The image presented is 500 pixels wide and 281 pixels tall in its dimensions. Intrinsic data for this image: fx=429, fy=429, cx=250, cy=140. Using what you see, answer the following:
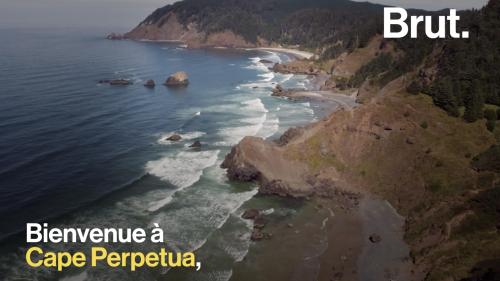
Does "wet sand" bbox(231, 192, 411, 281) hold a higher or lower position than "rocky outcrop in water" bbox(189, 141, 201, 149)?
lower

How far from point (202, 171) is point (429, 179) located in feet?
111

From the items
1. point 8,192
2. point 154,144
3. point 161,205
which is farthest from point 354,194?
point 8,192

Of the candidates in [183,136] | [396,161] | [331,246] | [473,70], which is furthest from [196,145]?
[473,70]

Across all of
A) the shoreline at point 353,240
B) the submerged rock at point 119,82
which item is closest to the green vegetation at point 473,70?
the shoreline at point 353,240

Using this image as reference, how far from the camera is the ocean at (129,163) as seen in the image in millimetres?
49250

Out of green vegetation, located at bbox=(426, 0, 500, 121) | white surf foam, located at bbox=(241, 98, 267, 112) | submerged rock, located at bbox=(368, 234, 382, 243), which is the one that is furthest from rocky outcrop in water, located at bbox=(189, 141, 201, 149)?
green vegetation, located at bbox=(426, 0, 500, 121)

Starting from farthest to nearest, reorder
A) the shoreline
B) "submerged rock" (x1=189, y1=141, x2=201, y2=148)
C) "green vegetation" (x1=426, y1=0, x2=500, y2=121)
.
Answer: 1. "submerged rock" (x1=189, y1=141, x2=201, y2=148)
2. "green vegetation" (x1=426, y1=0, x2=500, y2=121)
3. the shoreline

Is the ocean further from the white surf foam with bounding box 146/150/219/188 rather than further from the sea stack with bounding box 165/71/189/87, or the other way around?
the sea stack with bounding box 165/71/189/87

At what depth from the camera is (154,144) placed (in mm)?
81812

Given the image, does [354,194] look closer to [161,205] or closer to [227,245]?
[227,245]

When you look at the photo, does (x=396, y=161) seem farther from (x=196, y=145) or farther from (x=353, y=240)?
(x=196, y=145)

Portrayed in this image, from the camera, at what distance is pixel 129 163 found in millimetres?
71938

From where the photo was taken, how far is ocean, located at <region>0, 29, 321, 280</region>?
49.2 m

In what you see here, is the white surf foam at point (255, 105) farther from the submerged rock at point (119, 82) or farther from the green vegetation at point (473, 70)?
the green vegetation at point (473, 70)
